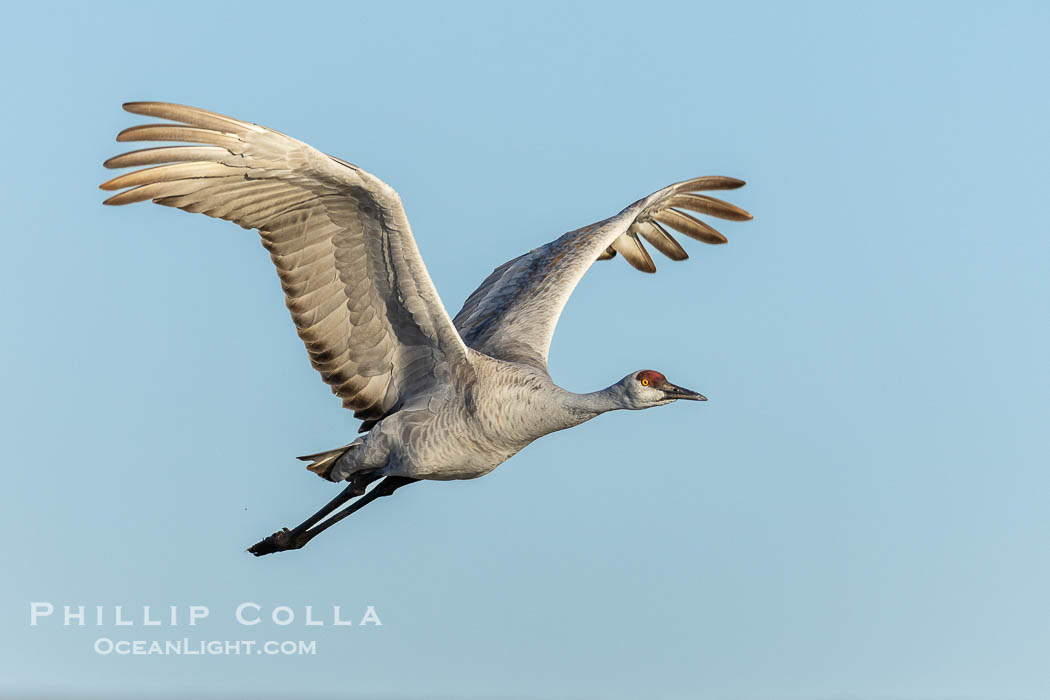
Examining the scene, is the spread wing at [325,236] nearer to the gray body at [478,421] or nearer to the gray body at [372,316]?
the gray body at [372,316]

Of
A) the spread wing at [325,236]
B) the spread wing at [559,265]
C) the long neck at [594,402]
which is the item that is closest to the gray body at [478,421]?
the long neck at [594,402]

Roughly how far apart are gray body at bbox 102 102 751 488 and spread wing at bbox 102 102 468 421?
12mm

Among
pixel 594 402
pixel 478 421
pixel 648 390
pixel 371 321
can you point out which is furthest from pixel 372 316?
pixel 648 390

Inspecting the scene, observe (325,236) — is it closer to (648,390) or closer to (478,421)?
(478,421)

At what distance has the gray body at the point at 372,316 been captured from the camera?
1141 centimetres

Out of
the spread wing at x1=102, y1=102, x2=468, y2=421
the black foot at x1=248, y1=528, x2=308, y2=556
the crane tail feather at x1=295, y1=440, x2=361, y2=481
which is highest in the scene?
the spread wing at x1=102, y1=102, x2=468, y2=421

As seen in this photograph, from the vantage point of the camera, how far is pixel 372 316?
1309cm

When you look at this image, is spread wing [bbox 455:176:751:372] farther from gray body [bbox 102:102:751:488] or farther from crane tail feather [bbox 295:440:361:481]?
crane tail feather [bbox 295:440:361:481]

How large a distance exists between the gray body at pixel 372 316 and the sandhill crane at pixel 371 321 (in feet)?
0.04

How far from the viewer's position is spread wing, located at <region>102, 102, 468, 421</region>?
11328 millimetres

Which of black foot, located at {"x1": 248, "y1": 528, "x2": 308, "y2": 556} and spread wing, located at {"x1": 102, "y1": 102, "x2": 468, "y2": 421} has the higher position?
spread wing, located at {"x1": 102, "y1": 102, "x2": 468, "y2": 421}

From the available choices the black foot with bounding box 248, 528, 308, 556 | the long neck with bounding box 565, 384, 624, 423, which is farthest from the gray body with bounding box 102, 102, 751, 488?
the black foot with bounding box 248, 528, 308, 556

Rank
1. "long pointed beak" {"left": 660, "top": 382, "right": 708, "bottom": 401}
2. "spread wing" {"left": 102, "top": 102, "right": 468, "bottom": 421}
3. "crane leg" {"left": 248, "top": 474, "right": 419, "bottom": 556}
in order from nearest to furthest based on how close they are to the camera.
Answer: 1. "spread wing" {"left": 102, "top": 102, "right": 468, "bottom": 421}
2. "long pointed beak" {"left": 660, "top": 382, "right": 708, "bottom": 401}
3. "crane leg" {"left": 248, "top": 474, "right": 419, "bottom": 556}

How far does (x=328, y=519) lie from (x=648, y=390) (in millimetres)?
4019
